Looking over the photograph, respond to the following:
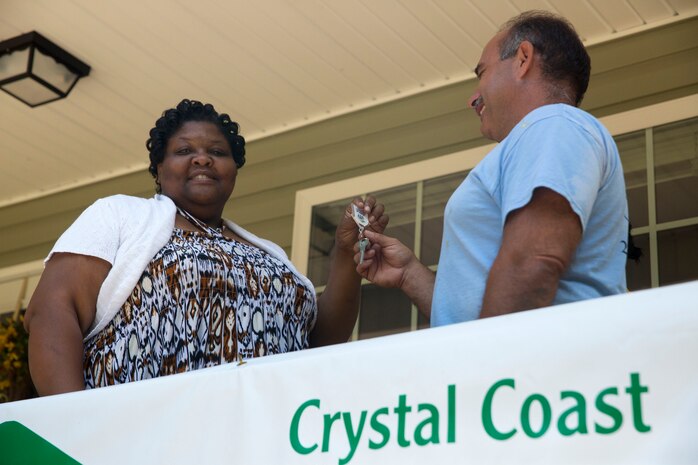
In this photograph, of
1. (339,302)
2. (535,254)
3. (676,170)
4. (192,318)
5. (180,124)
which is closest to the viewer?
(535,254)

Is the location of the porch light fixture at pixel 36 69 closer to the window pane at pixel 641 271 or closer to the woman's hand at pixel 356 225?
the woman's hand at pixel 356 225

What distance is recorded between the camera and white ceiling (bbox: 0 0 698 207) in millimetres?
4230

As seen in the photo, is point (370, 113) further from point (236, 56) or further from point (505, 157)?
point (505, 157)

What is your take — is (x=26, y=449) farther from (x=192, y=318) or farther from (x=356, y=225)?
(x=356, y=225)

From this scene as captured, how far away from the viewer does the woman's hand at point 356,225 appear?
2.68 m

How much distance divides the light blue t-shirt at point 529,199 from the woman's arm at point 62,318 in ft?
2.89

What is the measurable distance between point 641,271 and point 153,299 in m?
2.10

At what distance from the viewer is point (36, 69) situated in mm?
4578

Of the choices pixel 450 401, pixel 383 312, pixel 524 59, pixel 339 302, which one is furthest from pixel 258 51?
pixel 450 401

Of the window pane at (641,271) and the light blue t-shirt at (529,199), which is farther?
the window pane at (641,271)

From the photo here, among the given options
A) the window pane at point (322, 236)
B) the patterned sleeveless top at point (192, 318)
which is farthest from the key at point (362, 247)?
the window pane at point (322, 236)

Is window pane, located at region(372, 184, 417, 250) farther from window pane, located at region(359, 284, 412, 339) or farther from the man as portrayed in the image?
the man

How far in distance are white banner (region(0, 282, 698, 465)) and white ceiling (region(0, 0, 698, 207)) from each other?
270cm

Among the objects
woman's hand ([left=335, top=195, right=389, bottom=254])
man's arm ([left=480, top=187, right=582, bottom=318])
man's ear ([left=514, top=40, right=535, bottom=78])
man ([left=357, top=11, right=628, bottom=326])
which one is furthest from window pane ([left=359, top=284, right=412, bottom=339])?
man's arm ([left=480, top=187, right=582, bottom=318])
